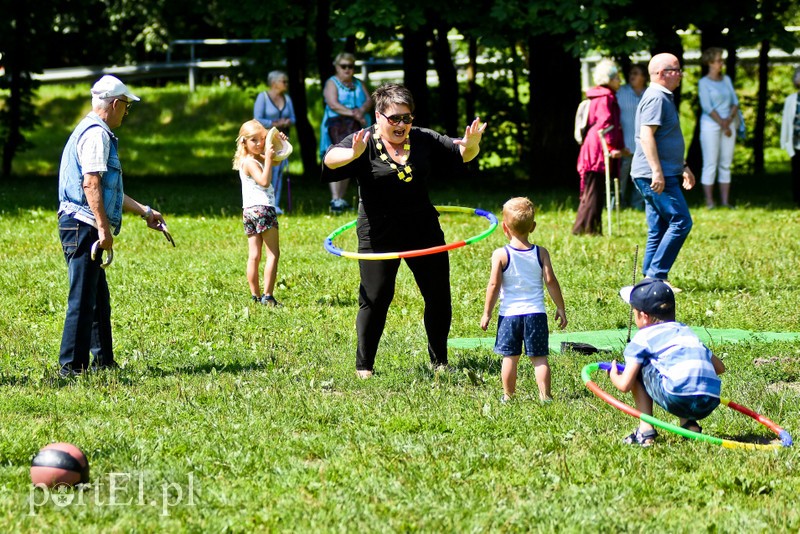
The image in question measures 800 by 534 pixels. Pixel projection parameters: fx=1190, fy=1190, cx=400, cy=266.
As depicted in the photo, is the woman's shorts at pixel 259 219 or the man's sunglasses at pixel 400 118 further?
the woman's shorts at pixel 259 219

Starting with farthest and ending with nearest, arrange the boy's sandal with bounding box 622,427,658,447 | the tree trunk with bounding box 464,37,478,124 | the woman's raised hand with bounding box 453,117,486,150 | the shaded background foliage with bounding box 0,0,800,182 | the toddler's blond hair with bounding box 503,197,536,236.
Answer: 1. the tree trunk with bounding box 464,37,478,124
2. the shaded background foliage with bounding box 0,0,800,182
3. the woman's raised hand with bounding box 453,117,486,150
4. the toddler's blond hair with bounding box 503,197,536,236
5. the boy's sandal with bounding box 622,427,658,447

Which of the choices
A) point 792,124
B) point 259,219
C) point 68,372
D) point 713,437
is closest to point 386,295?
point 68,372

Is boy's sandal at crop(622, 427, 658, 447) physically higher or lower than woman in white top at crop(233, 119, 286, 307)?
lower

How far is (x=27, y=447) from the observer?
20.1ft

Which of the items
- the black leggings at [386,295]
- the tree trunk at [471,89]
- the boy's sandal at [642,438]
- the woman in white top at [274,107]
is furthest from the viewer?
the tree trunk at [471,89]

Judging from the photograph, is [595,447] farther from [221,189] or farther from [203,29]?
[203,29]

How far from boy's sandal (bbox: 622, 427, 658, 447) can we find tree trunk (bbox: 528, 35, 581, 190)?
14.7m

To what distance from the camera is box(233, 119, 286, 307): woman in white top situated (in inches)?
427

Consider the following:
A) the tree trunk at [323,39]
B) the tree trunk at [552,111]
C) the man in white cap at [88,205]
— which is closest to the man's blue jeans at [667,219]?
the man in white cap at [88,205]

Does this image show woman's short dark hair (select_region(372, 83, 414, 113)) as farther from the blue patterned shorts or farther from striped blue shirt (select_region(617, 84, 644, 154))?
striped blue shirt (select_region(617, 84, 644, 154))

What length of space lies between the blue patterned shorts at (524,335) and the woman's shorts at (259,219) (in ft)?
14.2

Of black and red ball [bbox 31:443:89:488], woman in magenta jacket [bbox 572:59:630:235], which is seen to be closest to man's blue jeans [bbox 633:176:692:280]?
woman in magenta jacket [bbox 572:59:630:235]

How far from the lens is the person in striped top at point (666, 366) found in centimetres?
597

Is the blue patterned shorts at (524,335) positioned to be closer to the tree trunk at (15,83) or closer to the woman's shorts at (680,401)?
the woman's shorts at (680,401)
